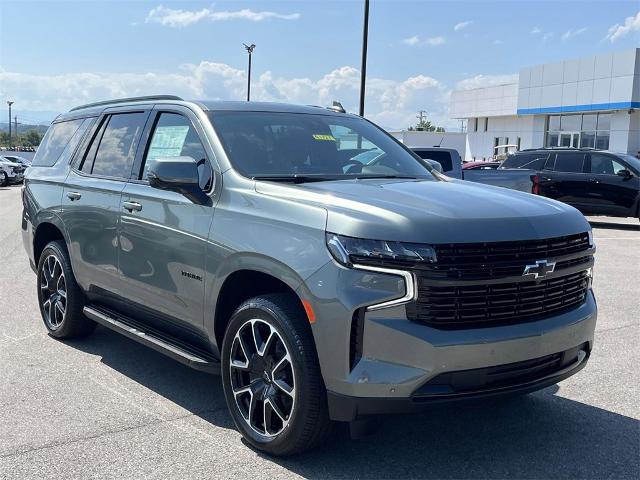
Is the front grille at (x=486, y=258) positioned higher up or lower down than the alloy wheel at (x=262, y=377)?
higher up

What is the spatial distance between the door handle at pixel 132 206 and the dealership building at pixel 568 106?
3902cm

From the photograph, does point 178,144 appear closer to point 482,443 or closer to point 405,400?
point 405,400

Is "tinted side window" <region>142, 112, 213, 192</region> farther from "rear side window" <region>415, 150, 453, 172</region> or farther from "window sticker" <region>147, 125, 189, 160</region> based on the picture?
"rear side window" <region>415, 150, 453, 172</region>

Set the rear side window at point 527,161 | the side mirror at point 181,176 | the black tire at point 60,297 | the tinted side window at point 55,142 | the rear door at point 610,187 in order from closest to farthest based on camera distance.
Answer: the side mirror at point 181,176 → the black tire at point 60,297 → the tinted side window at point 55,142 → the rear door at point 610,187 → the rear side window at point 527,161

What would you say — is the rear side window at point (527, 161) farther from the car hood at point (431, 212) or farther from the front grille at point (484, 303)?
the front grille at point (484, 303)

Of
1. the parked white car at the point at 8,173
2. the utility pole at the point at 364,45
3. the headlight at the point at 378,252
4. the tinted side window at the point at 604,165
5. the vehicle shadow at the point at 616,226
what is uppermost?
the utility pole at the point at 364,45

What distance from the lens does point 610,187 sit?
1652 centimetres

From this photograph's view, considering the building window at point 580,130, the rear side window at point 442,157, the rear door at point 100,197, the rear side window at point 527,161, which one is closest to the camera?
the rear door at point 100,197

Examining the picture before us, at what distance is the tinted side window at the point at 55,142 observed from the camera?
250 inches

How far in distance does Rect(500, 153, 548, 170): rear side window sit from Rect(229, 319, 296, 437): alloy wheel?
1542cm

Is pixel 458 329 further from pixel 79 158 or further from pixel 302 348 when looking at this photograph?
pixel 79 158

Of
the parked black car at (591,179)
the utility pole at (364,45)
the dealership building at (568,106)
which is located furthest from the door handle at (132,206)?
the dealership building at (568,106)

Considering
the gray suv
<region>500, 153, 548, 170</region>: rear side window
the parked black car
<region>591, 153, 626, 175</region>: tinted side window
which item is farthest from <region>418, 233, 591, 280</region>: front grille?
<region>500, 153, 548, 170</region>: rear side window

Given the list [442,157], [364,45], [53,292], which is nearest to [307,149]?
[53,292]
